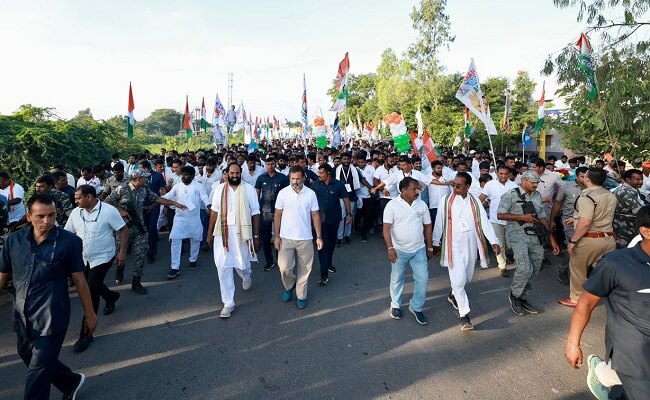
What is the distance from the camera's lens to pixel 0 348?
13.3ft

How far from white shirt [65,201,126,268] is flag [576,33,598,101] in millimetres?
8578

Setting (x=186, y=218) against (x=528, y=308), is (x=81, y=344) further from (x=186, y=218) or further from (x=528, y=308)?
(x=528, y=308)

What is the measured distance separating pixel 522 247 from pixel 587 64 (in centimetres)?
526

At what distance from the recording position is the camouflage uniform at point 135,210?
552cm

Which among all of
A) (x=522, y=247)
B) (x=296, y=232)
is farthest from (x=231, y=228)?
(x=522, y=247)

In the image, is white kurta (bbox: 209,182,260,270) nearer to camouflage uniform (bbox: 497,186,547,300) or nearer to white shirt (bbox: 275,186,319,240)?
white shirt (bbox: 275,186,319,240)

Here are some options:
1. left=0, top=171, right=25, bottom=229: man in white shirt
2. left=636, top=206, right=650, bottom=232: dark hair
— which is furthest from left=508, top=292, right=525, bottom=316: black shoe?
left=0, top=171, right=25, bottom=229: man in white shirt

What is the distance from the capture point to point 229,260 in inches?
191

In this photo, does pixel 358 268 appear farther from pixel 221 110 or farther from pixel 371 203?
pixel 221 110

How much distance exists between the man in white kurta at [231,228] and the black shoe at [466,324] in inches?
107

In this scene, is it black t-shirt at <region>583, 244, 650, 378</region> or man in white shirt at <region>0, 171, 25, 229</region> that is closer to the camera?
black t-shirt at <region>583, 244, 650, 378</region>

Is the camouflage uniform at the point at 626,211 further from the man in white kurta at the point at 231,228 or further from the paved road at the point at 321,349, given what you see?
the man in white kurta at the point at 231,228

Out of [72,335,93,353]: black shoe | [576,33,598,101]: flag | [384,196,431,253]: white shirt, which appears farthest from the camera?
[576,33,598,101]: flag

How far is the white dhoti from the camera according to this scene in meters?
4.77
